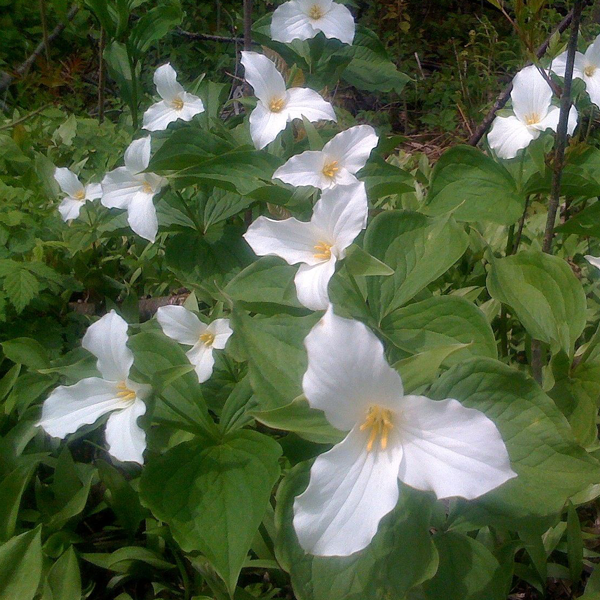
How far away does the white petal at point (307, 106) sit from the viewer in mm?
1457

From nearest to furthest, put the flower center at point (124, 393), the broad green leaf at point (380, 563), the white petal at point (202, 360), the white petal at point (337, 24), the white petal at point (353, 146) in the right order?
1. the broad green leaf at point (380, 563)
2. the flower center at point (124, 393)
3. the white petal at point (202, 360)
4. the white petal at point (353, 146)
5. the white petal at point (337, 24)

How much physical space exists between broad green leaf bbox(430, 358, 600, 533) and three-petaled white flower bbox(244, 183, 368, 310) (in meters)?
0.29

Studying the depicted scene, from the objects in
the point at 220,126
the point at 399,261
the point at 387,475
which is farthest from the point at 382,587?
the point at 220,126

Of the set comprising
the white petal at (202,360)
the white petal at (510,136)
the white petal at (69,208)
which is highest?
the white petal at (510,136)

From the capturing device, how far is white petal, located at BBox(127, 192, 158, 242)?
1506 millimetres

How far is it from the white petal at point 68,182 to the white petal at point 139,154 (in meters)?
0.44

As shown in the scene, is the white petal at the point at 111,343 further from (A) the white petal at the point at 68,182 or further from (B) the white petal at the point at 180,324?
(A) the white petal at the point at 68,182

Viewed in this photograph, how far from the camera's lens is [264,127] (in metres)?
1.44

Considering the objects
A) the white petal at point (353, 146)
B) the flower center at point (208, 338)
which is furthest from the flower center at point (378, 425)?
the white petal at point (353, 146)

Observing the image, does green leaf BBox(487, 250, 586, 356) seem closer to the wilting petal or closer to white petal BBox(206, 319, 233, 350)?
the wilting petal

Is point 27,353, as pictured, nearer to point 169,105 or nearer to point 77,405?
point 77,405

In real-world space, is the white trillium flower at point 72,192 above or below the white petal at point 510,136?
below

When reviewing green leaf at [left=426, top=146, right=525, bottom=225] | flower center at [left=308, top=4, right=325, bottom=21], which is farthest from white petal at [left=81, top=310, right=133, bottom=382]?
flower center at [left=308, top=4, right=325, bottom=21]

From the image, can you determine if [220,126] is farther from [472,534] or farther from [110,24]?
[472,534]
